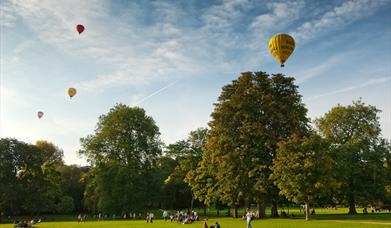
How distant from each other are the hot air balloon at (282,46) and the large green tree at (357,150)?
19190mm

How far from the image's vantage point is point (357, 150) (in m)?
60.8

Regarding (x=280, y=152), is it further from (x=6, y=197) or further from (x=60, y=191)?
(x=60, y=191)

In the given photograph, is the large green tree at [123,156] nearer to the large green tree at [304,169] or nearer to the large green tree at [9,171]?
the large green tree at [9,171]

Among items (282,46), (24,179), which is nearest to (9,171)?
(24,179)

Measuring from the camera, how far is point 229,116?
5500cm

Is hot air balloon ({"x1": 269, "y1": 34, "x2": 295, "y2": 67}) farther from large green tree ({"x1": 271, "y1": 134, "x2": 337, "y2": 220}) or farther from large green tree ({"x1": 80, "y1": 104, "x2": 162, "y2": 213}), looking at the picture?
large green tree ({"x1": 80, "y1": 104, "x2": 162, "y2": 213})

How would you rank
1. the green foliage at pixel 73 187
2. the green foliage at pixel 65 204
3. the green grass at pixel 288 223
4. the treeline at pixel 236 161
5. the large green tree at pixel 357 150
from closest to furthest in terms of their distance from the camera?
the green grass at pixel 288 223, the treeline at pixel 236 161, the large green tree at pixel 357 150, the green foliage at pixel 65 204, the green foliage at pixel 73 187

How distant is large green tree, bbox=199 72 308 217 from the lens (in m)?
50.7

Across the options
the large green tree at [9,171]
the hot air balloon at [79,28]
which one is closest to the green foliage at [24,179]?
the large green tree at [9,171]

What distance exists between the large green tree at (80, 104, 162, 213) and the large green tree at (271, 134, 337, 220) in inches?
1173

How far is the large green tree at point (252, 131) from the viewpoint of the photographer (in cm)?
5069

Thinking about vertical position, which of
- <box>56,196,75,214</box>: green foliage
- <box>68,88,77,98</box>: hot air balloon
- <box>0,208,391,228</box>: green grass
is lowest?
<box>0,208,391,228</box>: green grass

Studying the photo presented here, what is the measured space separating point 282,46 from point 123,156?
134 feet

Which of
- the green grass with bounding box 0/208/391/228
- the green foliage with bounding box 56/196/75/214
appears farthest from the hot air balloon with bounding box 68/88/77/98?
the green foliage with bounding box 56/196/75/214
